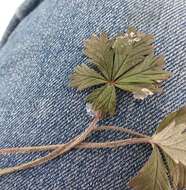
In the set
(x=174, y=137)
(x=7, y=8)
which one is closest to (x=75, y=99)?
(x=174, y=137)

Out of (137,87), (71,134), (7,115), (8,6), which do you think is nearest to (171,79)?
(137,87)

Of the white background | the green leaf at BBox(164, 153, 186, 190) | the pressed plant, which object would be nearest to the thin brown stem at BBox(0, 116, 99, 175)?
the pressed plant

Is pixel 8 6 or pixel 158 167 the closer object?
pixel 158 167

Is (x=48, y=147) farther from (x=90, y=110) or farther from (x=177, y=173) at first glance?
(x=177, y=173)

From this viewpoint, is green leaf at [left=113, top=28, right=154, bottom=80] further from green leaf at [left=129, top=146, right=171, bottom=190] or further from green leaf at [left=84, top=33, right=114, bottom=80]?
green leaf at [left=129, top=146, right=171, bottom=190]

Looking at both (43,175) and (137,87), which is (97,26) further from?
(43,175)

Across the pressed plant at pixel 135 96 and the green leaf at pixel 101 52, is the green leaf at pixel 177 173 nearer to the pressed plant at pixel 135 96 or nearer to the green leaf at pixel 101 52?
the pressed plant at pixel 135 96

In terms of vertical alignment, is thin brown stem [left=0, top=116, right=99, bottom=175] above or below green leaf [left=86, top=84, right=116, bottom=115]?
below
